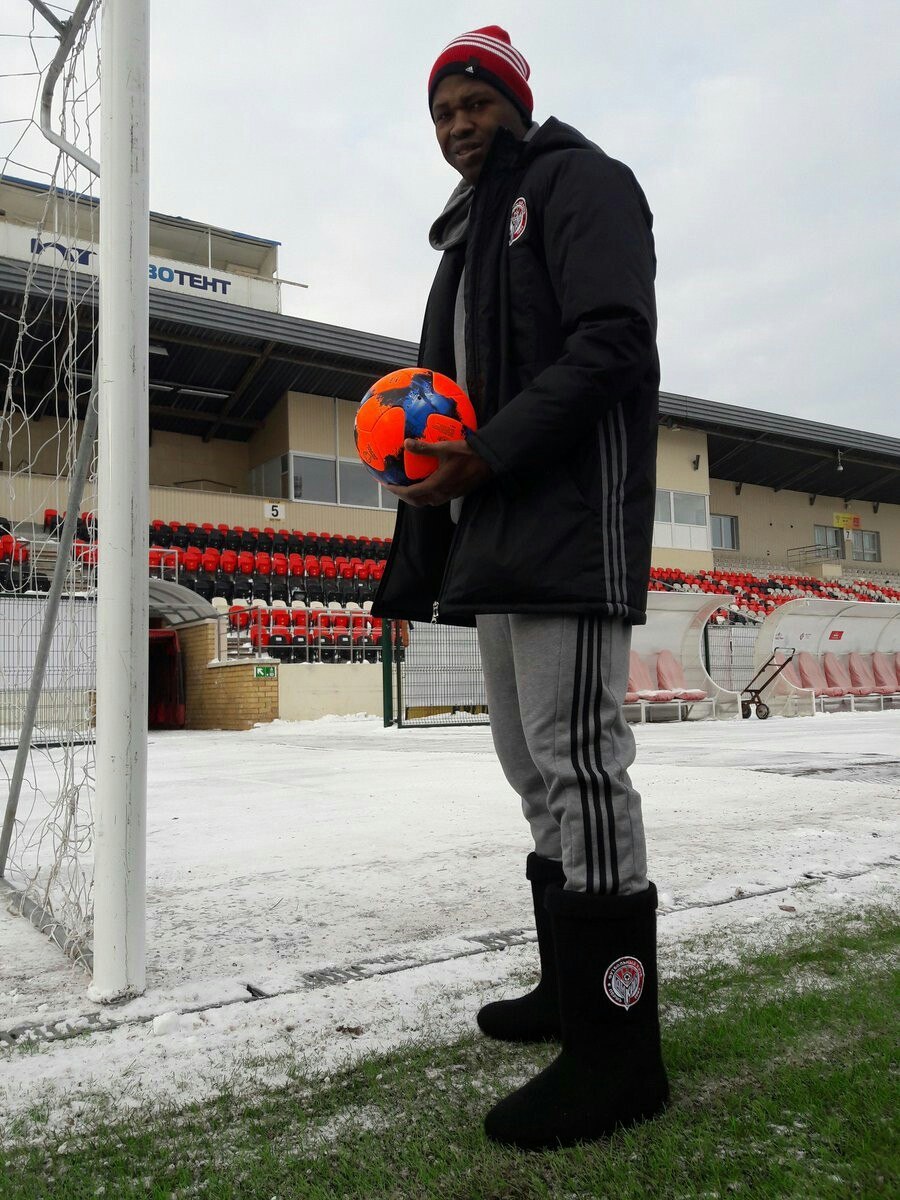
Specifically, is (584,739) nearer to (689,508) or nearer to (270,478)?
(270,478)

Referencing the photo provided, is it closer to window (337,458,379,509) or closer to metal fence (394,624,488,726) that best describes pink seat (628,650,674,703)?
metal fence (394,624,488,726)

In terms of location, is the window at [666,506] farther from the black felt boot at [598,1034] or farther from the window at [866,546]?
the black felt boot at [598,1034]

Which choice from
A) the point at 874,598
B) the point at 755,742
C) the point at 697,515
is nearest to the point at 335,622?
the point at 755,742

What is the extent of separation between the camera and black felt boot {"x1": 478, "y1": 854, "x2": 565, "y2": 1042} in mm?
1654

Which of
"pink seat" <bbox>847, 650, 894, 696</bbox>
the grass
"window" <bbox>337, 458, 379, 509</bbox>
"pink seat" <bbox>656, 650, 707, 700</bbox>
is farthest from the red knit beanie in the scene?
"window" <bbox>337, 458, 379, 509</bbox>

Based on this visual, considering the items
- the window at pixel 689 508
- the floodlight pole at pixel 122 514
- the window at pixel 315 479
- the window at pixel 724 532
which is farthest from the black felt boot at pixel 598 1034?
the window at pixel 724 532

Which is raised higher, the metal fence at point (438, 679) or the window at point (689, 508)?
the window at point (689, 508)

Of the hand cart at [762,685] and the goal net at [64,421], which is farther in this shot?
the hand cart at [762,685]

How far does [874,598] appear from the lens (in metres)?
34.8

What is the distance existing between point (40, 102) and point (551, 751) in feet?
8.13

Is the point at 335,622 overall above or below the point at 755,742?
above

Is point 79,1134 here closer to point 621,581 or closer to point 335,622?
point 621,581

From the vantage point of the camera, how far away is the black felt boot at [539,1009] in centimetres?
165

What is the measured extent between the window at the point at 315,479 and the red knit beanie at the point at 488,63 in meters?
23.5
